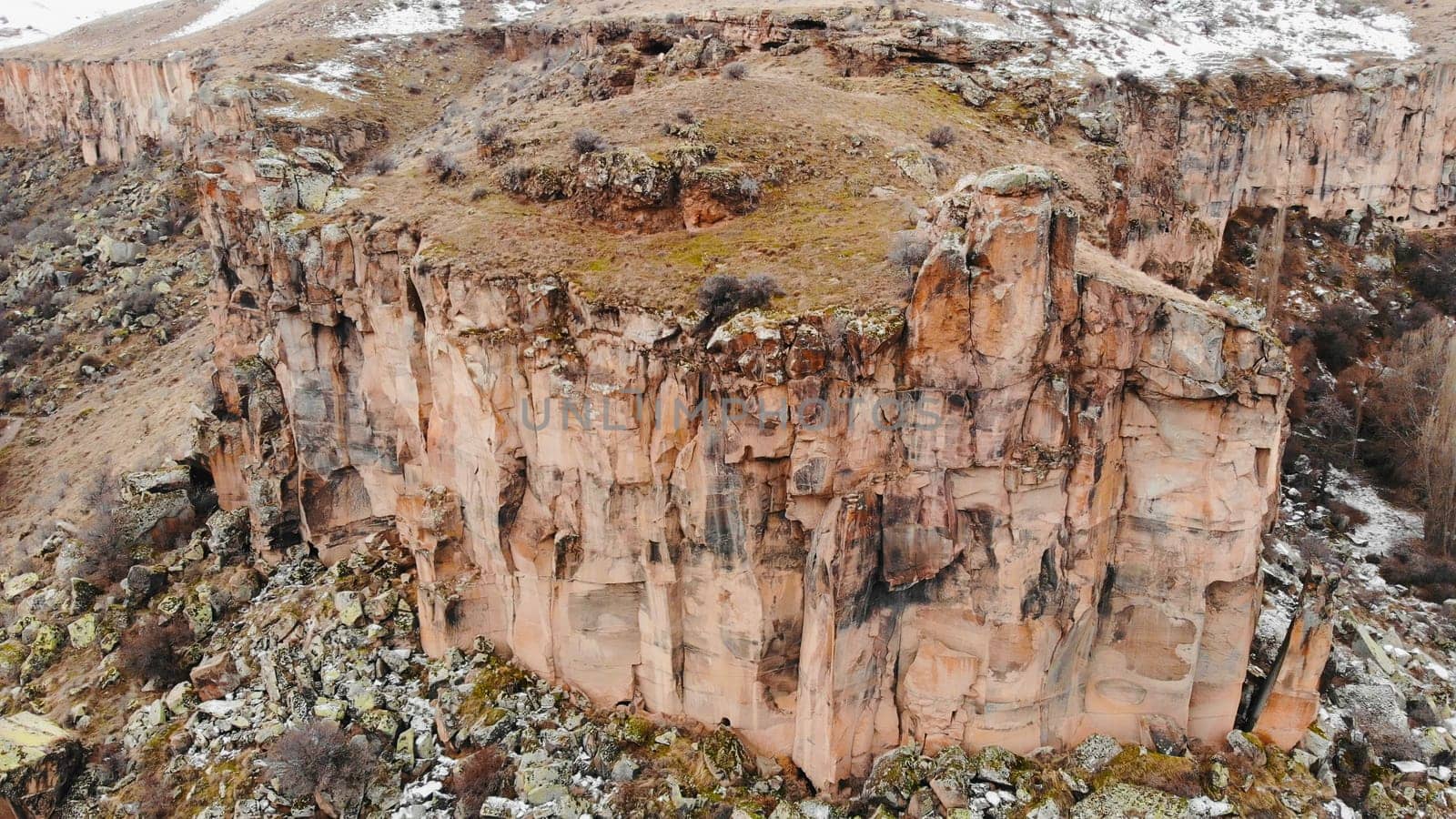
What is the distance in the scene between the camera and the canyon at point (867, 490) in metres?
16.0

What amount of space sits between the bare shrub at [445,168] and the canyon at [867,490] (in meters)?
2.58

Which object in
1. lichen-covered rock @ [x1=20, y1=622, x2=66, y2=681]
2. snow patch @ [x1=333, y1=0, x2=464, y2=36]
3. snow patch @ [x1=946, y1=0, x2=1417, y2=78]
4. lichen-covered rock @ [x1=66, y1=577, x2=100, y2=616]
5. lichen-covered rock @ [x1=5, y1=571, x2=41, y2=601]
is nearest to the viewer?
lichen-covered rock @ [x1=20, y1=622, x2=66, y2=681]

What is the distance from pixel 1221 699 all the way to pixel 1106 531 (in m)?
4.54

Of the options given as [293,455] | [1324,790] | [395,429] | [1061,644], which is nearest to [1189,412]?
[1061,644]

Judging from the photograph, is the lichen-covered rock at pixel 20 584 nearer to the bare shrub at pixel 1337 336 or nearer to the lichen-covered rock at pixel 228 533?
the lichen-covered rock at pixel 228 533

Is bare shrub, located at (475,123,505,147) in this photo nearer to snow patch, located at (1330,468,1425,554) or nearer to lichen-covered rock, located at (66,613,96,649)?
lichen-covered rock, located at (66,613,96,649)

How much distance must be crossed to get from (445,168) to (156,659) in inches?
570

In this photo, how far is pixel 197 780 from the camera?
19.4 m

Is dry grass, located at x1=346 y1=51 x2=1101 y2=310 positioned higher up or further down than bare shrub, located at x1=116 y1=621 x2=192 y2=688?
higher up

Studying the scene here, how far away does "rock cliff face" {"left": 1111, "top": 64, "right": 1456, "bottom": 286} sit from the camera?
49625 millimetres

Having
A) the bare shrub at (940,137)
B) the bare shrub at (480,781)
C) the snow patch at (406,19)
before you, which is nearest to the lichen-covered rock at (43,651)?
the bare shrub at (480,781)

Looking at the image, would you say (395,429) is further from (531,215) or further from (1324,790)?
(1324,790)

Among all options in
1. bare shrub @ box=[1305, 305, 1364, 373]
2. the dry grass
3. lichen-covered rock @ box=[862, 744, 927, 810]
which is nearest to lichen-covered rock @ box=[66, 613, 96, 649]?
the dry grass

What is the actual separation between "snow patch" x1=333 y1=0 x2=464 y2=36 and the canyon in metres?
42.9
